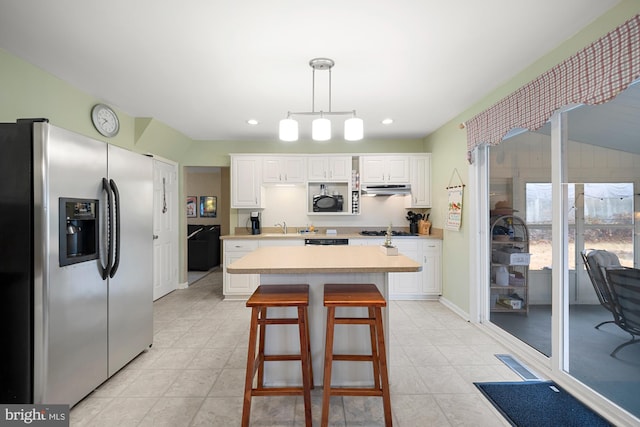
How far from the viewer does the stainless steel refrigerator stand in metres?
1.78

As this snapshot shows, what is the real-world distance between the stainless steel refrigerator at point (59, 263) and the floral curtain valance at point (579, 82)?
10.5 ft

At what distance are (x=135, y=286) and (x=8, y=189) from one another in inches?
44.2

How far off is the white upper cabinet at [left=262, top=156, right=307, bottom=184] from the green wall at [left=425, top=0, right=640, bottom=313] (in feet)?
6.51

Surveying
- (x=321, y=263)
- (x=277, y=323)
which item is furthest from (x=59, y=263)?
(x=321, y=263)

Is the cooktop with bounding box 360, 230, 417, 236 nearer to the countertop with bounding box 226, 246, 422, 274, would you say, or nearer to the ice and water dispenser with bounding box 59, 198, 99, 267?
the countertop with bounding box 226, 246, 422, 274

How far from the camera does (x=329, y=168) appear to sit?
16.0 ft

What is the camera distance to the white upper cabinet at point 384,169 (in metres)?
4.84

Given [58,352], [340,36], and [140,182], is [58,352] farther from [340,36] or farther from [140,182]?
[340,36]

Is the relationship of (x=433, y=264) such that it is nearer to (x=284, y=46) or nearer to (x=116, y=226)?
(x=284, y=46)

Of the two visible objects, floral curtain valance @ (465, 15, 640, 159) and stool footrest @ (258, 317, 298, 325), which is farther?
stool footrest @ (258, 317, 298, 325)

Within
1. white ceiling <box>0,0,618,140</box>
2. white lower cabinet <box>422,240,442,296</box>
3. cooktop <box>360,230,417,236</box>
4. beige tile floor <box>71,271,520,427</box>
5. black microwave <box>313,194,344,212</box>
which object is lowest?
beige tile floor <box>71,271,520,427</box>

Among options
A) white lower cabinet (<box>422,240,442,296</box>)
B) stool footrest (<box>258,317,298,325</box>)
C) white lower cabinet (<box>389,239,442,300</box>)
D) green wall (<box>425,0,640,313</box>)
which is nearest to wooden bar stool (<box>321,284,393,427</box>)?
stool footrest (<box>258,317,298,325</box>)

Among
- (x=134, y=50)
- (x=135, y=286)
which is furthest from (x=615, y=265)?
(x=134, y=50)

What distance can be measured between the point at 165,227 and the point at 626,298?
508 centimetres
